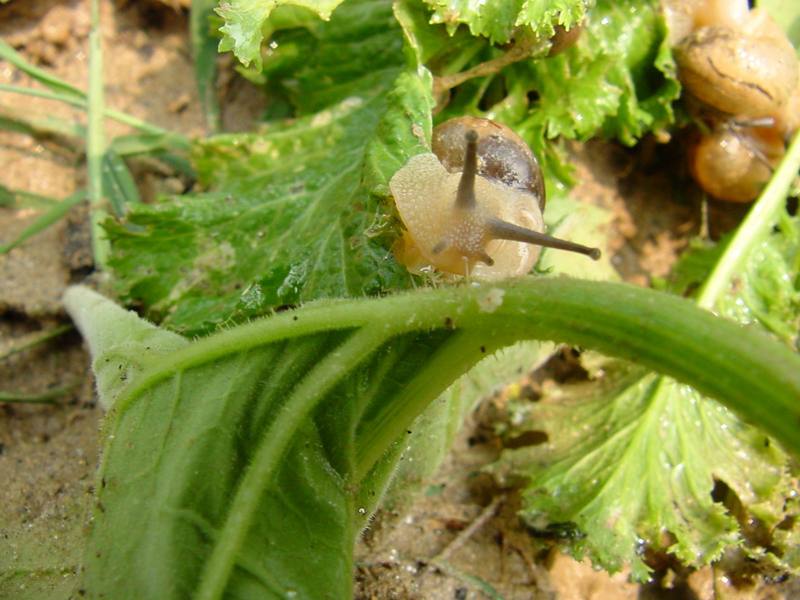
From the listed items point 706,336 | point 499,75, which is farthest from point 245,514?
point 499,75

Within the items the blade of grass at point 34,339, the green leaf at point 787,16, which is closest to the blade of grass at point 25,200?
the blade of grass at point 34,339

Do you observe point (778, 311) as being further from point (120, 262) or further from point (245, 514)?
point (120, 262)

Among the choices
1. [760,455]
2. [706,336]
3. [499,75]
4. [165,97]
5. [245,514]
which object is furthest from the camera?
[165,97]

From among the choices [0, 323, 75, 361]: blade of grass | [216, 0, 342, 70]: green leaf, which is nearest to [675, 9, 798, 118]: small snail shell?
[216, 0, 342, 70]: green leaf

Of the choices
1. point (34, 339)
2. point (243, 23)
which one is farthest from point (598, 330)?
point (34, 339)

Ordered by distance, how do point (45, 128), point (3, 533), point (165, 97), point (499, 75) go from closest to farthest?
point (3, 533)
point (499, 75)
point (45, 128)
point (165, 97)

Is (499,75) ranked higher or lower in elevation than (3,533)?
higher
